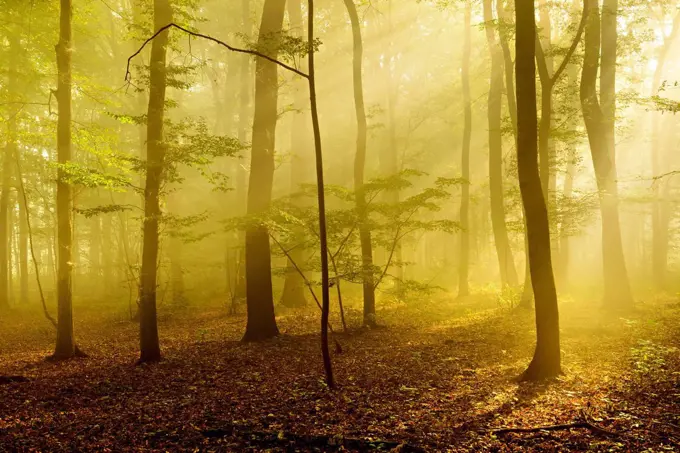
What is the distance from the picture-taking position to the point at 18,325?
57.0 feet

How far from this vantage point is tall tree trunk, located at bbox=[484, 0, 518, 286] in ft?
61.1

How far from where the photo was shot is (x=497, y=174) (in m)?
18.8

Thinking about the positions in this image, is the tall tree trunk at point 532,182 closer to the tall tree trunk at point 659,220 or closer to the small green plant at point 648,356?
the small green plant at point 648,356

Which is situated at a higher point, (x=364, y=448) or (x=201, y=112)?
(x=201, y=112)

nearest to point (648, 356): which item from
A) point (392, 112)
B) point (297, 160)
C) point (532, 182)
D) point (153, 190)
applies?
point (532, 182)

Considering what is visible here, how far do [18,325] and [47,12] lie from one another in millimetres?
11569

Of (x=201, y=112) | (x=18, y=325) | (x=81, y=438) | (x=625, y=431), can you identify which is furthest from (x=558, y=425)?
(x=201, y=112)

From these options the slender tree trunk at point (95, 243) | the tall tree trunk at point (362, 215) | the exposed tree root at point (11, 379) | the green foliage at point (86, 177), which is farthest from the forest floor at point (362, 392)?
the slender tree trunk at point (95, 243)

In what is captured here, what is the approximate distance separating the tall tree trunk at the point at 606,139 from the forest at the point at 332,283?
0.22 ft

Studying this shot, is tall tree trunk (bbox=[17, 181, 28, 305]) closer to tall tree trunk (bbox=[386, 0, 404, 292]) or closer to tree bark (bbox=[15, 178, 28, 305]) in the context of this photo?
tree bark (bbox=[15, 178, 28, 305])

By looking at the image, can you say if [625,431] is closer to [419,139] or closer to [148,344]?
[148,344]

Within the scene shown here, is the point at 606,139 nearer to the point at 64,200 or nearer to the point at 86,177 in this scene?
the point at 86,177

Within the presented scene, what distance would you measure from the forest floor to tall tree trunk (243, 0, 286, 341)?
2.62 ft

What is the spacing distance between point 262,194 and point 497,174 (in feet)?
34.9
